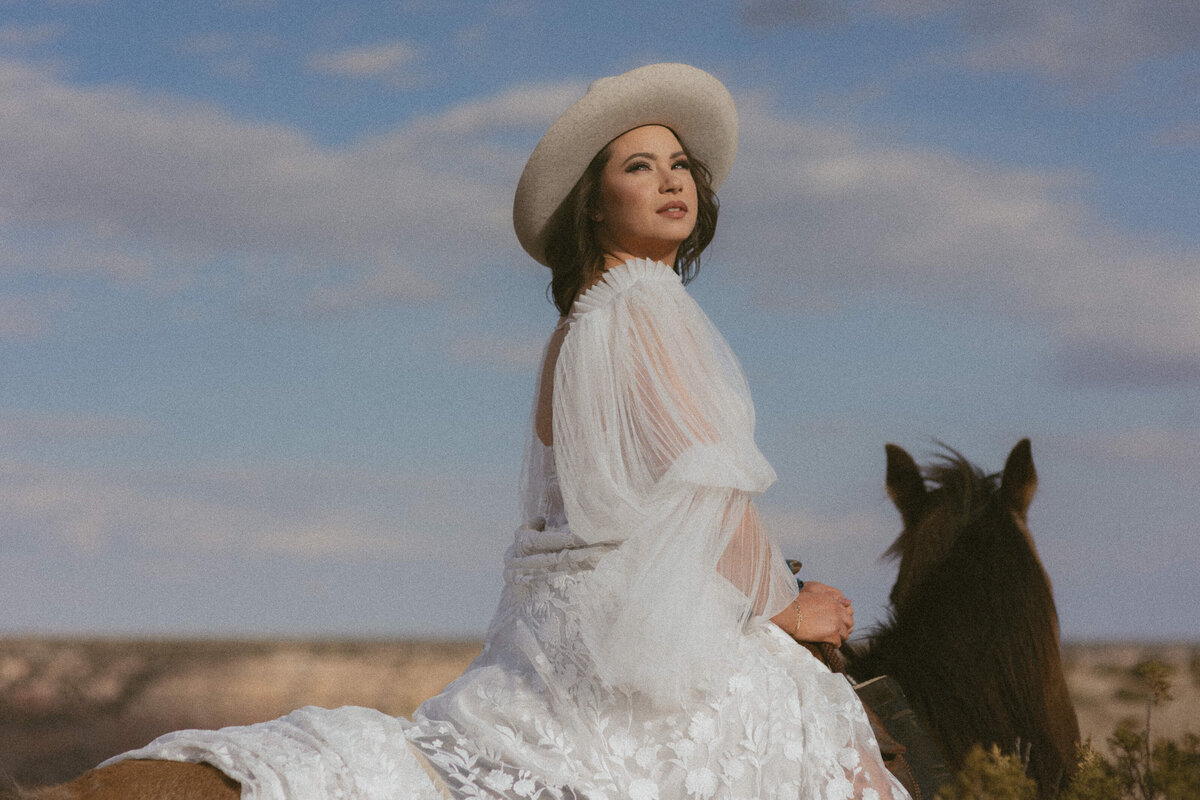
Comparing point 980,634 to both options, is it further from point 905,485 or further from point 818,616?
point 818,616

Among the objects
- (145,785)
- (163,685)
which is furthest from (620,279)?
(163,685)

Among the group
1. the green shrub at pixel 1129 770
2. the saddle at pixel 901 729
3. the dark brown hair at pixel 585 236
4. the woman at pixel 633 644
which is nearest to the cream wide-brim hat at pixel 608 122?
the dark brown hair at pixel 585 236

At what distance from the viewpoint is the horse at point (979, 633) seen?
3.54 m

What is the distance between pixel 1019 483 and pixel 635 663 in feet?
5.91

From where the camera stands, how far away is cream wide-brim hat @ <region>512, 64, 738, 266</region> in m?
3.64

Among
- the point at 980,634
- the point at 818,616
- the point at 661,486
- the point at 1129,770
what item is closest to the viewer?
the point at 1129,770

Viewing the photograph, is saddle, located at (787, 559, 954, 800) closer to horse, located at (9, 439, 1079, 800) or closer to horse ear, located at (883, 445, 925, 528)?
horse, located at (9, 439, 1079, 800)

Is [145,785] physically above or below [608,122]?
below

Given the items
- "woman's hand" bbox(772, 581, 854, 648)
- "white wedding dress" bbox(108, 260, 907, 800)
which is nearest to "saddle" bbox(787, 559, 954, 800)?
"woman's hand" bbox(772, 581, 854, 648)

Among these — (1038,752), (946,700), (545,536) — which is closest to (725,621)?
(545,536)

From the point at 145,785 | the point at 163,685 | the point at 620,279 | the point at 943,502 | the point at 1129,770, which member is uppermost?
the point at 620,279

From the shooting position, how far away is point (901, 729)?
317cm

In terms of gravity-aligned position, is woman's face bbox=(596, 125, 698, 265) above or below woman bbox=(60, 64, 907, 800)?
above

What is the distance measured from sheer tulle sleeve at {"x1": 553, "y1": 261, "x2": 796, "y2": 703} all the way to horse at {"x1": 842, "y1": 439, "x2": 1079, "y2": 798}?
0.90 m
